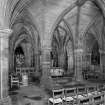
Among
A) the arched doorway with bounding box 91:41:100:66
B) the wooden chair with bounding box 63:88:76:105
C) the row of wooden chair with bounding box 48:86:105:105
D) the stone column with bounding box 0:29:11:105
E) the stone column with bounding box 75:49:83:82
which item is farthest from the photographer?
the arched doorway with bounding box 91:41:100:66

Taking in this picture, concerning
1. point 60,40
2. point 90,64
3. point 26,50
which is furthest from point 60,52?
point 26,50

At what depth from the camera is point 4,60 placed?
261 inches

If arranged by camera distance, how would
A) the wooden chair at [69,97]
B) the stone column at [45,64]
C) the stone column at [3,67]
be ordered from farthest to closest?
the stone column at [45,64]
the stone column at [3,67]
the wooden chair at [69,97]

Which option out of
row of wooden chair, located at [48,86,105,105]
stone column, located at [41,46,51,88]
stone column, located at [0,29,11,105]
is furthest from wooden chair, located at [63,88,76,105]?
stone column, located at [41,46,51,88]

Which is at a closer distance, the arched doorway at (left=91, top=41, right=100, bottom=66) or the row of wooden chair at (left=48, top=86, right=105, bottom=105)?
the row of wooden chair at (left=48, top=86, right=105, bottom=105)

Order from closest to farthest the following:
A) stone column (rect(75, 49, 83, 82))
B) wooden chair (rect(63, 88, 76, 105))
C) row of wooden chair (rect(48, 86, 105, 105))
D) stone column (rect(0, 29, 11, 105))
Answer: row of wooden chair (rect(48, 86, 105, 105)), wooden chair (rect(63, 88, 76, 105)), stone column (rect(0, 29, 11, 105)), stone column (rect(75, 49, 83, 82))

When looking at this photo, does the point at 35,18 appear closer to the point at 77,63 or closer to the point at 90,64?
the point at 77,63

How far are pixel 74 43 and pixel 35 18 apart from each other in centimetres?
516

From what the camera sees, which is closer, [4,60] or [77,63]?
[4,60]

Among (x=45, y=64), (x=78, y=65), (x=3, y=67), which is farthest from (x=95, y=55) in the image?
(x=3, y=67)

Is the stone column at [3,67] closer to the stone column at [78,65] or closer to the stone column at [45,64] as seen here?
the stone column at [45,64]

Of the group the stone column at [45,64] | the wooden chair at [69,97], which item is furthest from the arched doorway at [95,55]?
the wooden chair at [69,97]

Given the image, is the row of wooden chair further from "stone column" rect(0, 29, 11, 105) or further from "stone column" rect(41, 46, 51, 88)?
"stone column" rect(41, 46, 51, 88)

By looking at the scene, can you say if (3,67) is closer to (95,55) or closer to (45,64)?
(45,64)
